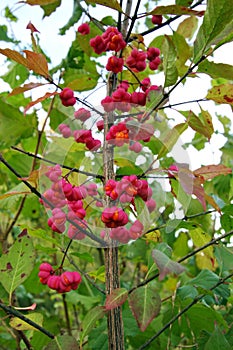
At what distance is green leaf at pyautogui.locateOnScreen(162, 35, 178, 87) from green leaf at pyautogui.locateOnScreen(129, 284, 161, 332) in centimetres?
27

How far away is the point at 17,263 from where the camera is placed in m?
0.75

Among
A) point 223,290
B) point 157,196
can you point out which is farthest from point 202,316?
point 157,196

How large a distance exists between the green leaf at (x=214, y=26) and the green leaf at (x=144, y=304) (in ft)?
1.01

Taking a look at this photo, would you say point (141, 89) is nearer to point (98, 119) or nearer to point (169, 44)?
point (98, 119)

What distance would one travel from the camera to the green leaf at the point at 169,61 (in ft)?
2.00

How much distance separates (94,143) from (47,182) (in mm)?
99

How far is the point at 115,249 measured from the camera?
69cm

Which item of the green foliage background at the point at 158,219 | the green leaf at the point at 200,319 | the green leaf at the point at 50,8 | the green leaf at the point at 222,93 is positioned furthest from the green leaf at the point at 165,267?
the green leaf at the point at 50,8

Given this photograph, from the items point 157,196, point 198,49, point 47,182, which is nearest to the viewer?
point 198,49

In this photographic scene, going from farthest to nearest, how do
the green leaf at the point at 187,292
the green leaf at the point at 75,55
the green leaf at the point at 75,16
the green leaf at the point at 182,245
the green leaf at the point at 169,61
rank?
the green leaf at the point at 182,245 → the green leaf at the point at 75,55 → the green leaf at the point at 75,16 → the green leaf at the point at 187,292 → the green leaf at the point at 169,61

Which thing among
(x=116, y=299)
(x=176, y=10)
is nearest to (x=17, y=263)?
(x=116, y=299)

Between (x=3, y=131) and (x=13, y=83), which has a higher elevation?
(x=13, y=83)

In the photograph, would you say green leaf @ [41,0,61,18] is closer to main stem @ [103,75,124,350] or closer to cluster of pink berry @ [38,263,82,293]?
main stem @ [103,75,124,350]

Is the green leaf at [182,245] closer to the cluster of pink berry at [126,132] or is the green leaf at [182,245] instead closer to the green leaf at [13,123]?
the green leaf at [13,123]
